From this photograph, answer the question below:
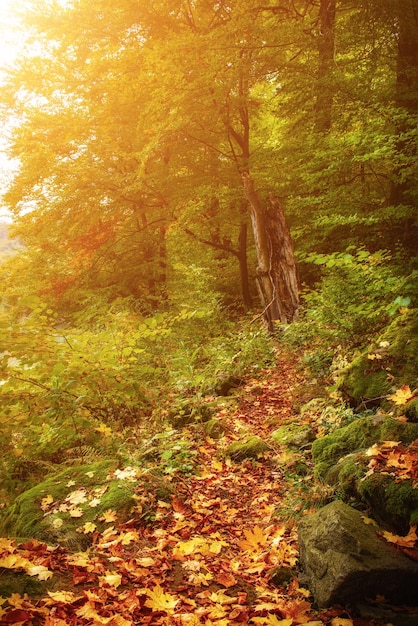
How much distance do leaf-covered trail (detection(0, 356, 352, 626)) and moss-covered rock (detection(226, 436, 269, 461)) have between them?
0.83ft

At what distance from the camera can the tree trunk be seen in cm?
986

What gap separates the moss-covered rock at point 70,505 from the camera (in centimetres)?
339

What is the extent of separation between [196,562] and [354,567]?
4.24 ft

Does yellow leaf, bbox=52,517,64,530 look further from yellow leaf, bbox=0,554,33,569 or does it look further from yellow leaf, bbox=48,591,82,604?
yellow leaf, bbox=48,591,82,604

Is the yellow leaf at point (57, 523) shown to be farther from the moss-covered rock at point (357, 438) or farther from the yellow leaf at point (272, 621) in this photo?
the moss-covered rock at point (357, 438)

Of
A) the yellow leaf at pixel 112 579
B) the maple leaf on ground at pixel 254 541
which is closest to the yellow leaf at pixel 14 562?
the yellow leaf at pixel 112 579

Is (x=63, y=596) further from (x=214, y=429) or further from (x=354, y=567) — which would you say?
(x=214, y=429)

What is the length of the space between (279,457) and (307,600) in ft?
6.86

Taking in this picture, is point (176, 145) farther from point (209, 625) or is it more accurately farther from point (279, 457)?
point (209, 625)

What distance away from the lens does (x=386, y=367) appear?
184 inches

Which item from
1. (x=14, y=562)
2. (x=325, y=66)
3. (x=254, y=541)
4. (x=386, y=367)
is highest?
(x=325, y=66)

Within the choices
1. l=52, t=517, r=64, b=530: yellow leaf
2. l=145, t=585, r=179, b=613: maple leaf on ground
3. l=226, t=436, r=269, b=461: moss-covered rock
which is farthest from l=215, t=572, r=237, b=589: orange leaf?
l=226, t=436, r=269, b=461: moss-covered rock

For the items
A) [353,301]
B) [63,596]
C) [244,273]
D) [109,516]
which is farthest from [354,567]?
[244,273]

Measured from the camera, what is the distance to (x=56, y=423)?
511 cm
